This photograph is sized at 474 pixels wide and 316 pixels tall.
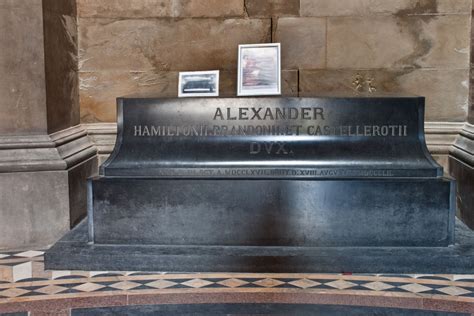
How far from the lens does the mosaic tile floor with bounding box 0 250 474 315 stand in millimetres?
4508

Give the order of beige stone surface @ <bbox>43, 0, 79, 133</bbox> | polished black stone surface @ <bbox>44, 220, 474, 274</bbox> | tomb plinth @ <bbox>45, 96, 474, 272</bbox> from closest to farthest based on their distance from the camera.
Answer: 1. polished black stone surface @ <bbox>44, 220, 474, 274</bbox>
2. tomb plinth @ <bbox>45, 96, 474, 272</bbox>
3. beige stone surface @ <bbox>43, 0, 79, 133</bbox>

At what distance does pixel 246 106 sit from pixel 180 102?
0.46 m

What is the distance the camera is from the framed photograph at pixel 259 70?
18.6ft

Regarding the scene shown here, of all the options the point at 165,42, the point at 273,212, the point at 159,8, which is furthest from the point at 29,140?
the point at 273,212

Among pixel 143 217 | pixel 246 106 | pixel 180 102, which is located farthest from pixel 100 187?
pixel 246 106

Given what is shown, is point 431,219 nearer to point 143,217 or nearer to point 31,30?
point 143,217

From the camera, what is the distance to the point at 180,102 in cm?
547

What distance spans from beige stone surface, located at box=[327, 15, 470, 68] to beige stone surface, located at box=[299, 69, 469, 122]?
0.20ft

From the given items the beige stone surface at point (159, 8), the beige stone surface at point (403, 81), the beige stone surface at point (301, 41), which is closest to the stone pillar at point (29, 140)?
the beige stone surface at point (159, 8)

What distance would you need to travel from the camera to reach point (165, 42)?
6.64 metres

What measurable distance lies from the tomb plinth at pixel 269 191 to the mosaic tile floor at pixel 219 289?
14 cm

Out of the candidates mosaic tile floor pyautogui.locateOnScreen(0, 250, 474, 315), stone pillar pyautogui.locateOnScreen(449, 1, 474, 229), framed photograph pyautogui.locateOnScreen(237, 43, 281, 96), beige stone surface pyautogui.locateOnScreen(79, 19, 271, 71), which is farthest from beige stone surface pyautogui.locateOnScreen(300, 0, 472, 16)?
mosaic tile floor pyautogui.locateOnScreen(0, 250, 474, 315)

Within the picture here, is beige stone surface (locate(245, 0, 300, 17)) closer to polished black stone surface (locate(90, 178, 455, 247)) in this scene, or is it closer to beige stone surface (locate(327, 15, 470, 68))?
beige stone surface (locate(327, 15, 470, 68))

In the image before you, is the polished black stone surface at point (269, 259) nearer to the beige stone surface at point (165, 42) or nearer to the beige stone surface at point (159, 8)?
the beige stone surface at point (165, 42)
